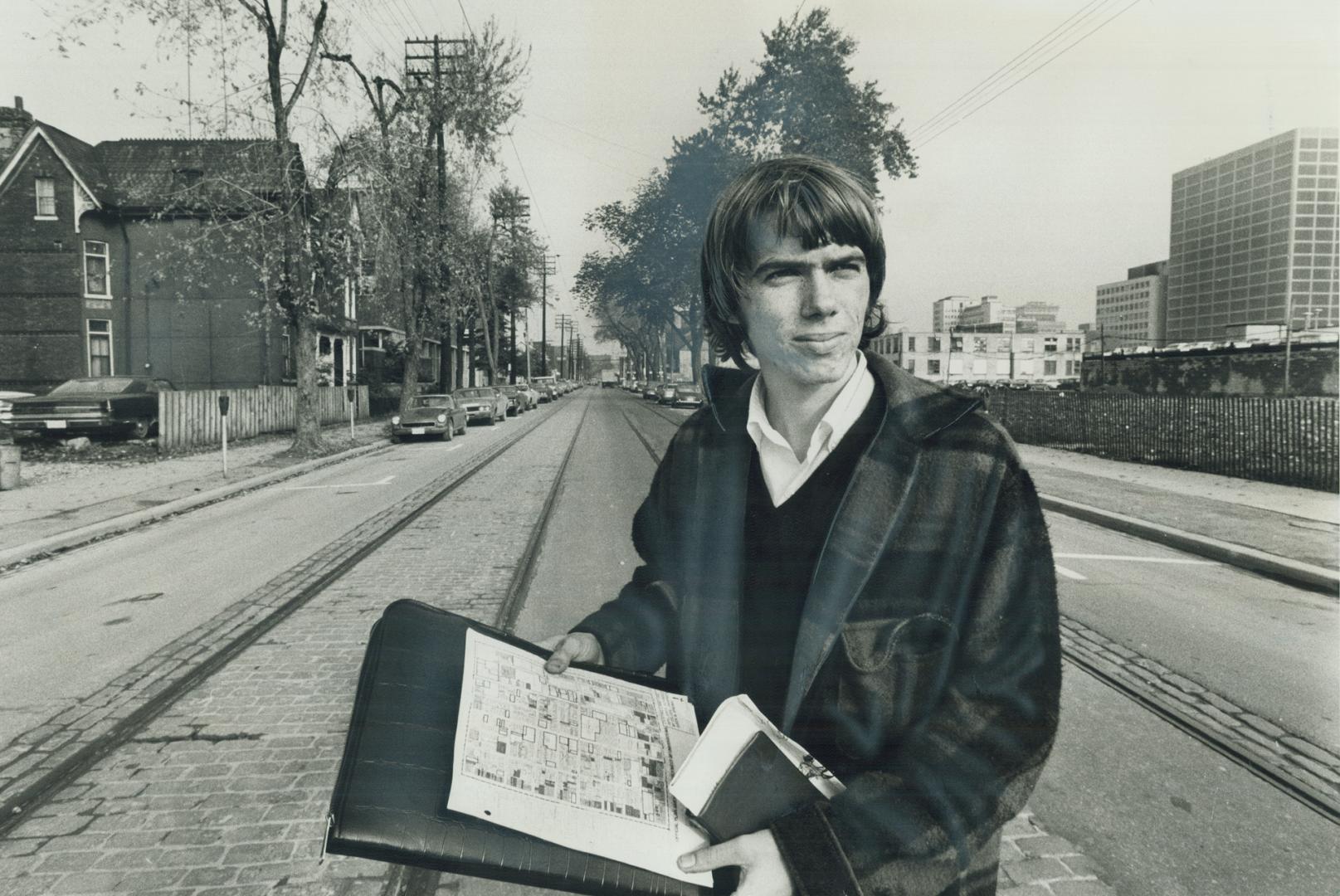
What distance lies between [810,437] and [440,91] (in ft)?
97.1

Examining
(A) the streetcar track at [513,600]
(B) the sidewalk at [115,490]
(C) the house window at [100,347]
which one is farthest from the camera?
(C) the house window at [100,347]

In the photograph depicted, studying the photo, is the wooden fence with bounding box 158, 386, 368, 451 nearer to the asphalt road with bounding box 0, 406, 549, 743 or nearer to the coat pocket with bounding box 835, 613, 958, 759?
the asphalt road with bounding box 0, 406, 549, 743

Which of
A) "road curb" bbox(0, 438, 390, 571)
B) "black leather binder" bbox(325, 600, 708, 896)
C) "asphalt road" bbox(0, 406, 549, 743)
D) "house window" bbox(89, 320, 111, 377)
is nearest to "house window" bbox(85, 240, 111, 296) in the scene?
"house window" bbox(89, 320, 111, 377)

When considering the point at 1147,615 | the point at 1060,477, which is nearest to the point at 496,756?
the point at 1147,615

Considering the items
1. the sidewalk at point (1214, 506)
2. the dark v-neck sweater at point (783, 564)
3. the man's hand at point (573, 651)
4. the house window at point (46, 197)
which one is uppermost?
the house window at point (46, 197)

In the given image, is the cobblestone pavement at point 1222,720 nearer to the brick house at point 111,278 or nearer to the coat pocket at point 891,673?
the coat pocket at point 891,673

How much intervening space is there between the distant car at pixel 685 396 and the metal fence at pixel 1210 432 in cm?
2634

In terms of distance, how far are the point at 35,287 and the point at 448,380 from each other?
1479 cm

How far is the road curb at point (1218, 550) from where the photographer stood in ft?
24.8

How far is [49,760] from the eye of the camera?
148 inches

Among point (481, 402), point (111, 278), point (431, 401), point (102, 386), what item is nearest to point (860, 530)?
point (102, 386)

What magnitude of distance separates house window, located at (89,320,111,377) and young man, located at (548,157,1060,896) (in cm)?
3663

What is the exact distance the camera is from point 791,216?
1536mm

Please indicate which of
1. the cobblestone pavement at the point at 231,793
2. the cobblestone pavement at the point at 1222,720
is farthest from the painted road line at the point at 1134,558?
the cobblestone pavement at the point at 231,793
